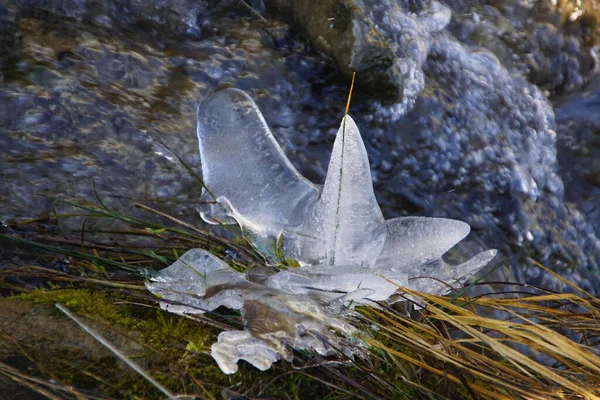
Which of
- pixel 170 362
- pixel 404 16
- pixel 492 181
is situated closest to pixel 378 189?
pixel 492 181

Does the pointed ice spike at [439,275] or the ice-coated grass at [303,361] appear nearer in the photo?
the ice-coated grass at [303,361]

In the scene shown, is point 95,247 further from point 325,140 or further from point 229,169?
point 325,140

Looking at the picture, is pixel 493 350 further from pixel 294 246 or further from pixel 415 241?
pixel 294 246

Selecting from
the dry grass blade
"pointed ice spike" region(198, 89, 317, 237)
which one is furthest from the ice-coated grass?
"pointed ice spike" region(198, 89, 317, 237)

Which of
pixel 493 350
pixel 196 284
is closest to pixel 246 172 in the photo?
pixel 196 284

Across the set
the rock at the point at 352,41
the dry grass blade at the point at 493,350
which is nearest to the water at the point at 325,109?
the rock at the point at 352,41

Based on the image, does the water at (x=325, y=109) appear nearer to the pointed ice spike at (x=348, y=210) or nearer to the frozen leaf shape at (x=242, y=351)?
the pointed ice spike at (x=348, y=210)

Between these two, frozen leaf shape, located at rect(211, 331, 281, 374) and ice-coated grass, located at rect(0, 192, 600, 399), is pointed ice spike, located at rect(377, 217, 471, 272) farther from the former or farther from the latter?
frozen leaf shape, located at rect(211, 331, 281, 374)
